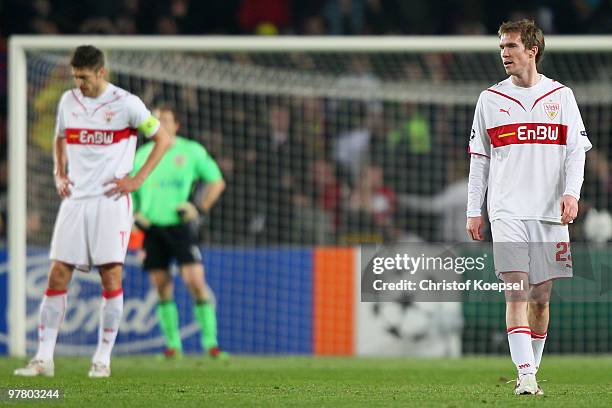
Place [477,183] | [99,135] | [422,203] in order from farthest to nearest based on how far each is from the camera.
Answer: [422,203] → [99,135] → [477,183]

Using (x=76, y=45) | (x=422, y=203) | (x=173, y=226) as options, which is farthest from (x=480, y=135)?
(x=422, y=203)

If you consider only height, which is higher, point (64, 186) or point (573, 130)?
point (573, 130)

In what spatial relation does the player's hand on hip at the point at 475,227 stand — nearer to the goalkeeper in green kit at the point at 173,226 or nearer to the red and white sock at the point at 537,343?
the red and white sock at the point at 537,343

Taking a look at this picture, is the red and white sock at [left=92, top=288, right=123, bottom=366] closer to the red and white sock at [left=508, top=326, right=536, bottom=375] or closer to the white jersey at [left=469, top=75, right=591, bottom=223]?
the white jersey at [left=469, top=75, right=591, bottom=223]

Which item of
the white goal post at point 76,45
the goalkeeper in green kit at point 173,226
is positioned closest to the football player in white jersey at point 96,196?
the goalkeeper in green kit at point 173,226

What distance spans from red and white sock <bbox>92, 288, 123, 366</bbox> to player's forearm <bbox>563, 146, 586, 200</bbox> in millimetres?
3303

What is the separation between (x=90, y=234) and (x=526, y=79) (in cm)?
322

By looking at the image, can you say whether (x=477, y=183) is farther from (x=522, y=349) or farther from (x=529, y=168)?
(x=522, y=349)

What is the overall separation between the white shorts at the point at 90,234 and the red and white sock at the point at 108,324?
0.86 ft

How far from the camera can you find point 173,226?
478 inches

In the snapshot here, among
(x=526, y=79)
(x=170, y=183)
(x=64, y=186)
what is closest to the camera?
(x=526, y=79)

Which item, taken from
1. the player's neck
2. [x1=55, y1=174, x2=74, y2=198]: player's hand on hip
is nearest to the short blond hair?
the player's neck

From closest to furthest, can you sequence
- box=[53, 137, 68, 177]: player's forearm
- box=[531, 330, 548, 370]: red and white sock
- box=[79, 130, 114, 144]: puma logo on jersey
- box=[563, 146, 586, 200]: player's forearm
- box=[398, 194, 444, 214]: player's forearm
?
box=[563, 146, 586, 200]: player's forearm → box=[531, 330, 548, 370]: red and white sock → box=[79, 130, 114, 144]: puma logo on jersey → box=[53, 137, 68, 177]: player's forearm → box=[398, 194, 444, 214]: player's forearm

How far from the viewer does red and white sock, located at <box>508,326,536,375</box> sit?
7.11 metres
